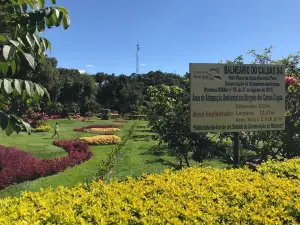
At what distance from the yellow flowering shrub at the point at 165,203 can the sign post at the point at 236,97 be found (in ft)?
5.99

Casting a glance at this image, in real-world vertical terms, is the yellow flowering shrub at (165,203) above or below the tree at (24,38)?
below

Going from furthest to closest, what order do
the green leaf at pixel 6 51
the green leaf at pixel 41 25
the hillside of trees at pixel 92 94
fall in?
1. the hillside of trees at pixel 92 94
2. the green leaf at pixel 41 25
3. the green leaf at pixel 6 51

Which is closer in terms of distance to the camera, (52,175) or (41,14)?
(41,14)

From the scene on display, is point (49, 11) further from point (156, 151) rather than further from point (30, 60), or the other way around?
point (156, 151)

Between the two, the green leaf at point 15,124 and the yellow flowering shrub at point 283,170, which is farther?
the yellow flowering shrub at point 283,170

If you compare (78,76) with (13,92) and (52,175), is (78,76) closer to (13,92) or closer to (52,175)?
(52,175)

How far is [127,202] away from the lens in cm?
325

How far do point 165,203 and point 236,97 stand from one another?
3.26 metres

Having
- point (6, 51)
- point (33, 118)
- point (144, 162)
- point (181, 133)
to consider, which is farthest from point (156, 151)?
point (33, 118)

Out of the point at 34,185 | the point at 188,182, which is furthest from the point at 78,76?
the point at 188,182

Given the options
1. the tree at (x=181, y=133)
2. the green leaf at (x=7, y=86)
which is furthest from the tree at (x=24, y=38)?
the tree at (x=181, y=133)

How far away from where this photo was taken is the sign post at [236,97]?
5.81 meters

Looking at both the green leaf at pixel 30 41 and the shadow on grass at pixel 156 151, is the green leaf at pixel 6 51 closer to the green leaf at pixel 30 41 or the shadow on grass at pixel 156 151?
the green leaf at pixel 30 41

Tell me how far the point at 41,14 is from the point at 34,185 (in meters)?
7.16
